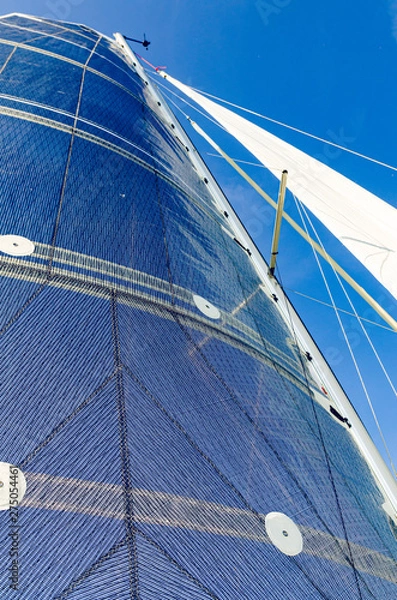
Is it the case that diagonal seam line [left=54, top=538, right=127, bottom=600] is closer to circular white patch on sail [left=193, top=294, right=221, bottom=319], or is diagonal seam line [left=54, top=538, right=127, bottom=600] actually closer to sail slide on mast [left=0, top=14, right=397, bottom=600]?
sail slide on mast [left=0, top=14, right=397, bottom=600]

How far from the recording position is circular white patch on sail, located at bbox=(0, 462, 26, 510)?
1.49 metres

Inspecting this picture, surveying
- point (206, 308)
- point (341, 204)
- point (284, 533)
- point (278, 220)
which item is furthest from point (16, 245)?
point (278, 220)

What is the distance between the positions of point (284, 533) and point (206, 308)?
154 centimetres

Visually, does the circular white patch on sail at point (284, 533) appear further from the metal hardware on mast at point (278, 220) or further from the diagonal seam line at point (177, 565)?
the metal hardware on mast at point (278, 220)

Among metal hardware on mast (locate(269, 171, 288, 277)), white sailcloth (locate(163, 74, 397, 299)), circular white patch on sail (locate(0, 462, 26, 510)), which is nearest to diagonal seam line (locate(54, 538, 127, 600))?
circular white patch on sail (locate(0, 462, 26, 510))

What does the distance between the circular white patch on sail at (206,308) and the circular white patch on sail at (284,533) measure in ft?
4.55

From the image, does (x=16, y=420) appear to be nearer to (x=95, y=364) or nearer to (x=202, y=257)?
(x=95, y=364)

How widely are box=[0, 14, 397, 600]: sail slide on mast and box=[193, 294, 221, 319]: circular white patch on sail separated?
2 cm

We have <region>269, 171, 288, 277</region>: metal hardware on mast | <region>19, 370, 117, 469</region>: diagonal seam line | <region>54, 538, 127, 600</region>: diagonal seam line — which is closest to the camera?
<region>54, 538, 127, 600</region>: diagonal seam line

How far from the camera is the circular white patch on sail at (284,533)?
6.44 ft

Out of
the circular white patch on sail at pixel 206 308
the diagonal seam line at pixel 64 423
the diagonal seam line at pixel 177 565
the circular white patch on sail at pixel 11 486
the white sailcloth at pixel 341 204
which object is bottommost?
the diagonal seam line at pixel 177 565

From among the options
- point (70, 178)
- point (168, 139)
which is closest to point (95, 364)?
point (70, 178)

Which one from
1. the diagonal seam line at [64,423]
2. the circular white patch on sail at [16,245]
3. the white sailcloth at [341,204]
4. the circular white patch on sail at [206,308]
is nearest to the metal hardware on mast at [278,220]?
the white sailcloth at [341,204]

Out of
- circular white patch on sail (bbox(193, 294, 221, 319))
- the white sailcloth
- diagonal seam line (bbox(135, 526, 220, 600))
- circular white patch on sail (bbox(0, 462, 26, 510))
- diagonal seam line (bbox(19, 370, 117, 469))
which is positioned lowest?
diagonal seam line (bbox(135, 526, 220, 600))
